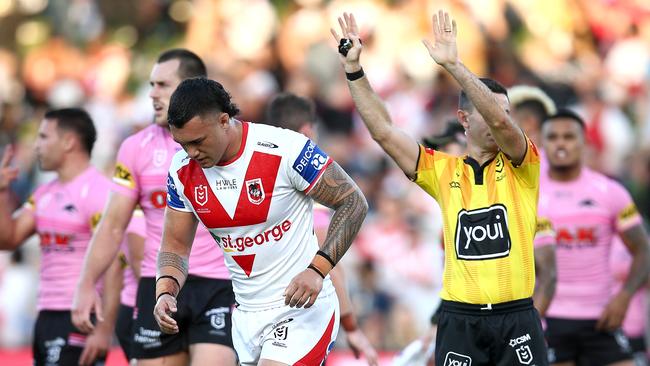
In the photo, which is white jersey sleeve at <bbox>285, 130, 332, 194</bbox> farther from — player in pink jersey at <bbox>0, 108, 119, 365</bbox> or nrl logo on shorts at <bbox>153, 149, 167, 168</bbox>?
player in pink jersey at <bbox>0, 108, 119, 365</bbox>

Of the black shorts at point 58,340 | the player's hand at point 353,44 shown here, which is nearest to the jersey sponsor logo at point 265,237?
the player's hand at point 353,44

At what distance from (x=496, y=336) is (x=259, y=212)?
5.36ft

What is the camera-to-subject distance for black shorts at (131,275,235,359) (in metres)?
8.52

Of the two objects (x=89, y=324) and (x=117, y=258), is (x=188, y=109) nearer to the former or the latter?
(x=89, y=324)

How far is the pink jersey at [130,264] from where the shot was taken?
9883 millimetres

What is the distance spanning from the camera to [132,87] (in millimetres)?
19734

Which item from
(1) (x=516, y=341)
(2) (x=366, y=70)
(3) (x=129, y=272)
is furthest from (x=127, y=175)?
(2) (x=366, y=70)

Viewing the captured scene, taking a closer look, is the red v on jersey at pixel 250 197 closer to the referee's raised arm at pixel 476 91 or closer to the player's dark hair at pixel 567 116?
the referee's raised arm at pixel 476 91

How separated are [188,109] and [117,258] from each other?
3.31 meters

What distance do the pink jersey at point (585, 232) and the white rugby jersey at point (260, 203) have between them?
380 centimetres

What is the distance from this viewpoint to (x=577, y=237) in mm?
10562

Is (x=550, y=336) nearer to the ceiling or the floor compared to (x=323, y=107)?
nearer to the floor

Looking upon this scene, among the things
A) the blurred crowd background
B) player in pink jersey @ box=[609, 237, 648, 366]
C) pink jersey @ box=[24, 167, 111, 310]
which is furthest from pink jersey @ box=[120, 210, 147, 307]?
the blurred crowd background

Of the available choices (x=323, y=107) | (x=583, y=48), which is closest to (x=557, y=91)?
(x=583, y=48)
